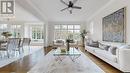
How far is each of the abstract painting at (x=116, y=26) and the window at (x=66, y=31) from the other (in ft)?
26.5

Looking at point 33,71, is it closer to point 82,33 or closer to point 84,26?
point 82,33

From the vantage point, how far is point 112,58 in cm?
470

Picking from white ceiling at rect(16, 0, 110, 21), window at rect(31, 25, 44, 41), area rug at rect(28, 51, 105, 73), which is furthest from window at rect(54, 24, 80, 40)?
area rug at rect(28, 51, 105, 73)

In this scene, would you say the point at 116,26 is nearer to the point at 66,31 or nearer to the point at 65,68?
the point at 65,68

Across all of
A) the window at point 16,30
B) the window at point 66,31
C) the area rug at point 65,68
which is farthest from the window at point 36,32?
the area rug at point 65,68

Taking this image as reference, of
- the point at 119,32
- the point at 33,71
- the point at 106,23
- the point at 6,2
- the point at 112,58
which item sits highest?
the point at 6,2

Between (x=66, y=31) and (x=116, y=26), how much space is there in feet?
31.7

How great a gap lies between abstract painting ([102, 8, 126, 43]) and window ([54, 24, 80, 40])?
26.5 feet

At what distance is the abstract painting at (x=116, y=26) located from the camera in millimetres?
5766

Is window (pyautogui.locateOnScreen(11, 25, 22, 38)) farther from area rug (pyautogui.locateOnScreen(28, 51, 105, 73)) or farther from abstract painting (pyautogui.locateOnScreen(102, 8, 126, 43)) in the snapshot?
area rug (pyautogui.locateOnScreen(28, 51, 105, 73))

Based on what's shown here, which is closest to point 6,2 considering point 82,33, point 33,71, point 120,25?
point 33,71

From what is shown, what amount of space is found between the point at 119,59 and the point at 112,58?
0.48 metres

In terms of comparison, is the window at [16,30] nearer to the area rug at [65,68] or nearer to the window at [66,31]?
the window at [66,31]

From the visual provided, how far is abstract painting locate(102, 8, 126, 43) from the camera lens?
5.77 meters
